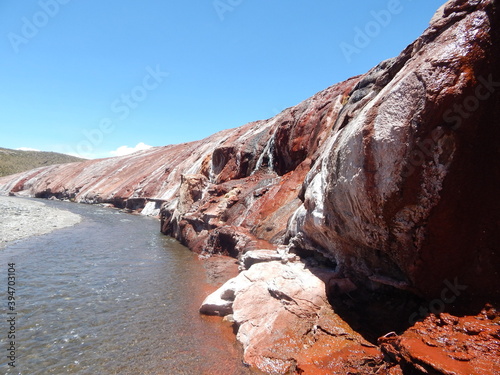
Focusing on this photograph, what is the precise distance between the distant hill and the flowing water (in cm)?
8226

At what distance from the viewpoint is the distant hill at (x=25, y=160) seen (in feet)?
261

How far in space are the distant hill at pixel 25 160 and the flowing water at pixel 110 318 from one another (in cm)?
8226

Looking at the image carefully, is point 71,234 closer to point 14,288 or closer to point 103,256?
point 103,256

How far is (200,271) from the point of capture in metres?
11.7

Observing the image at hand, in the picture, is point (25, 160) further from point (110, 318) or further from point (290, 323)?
Answer: point (290, 323)

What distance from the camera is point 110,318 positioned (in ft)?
24.5

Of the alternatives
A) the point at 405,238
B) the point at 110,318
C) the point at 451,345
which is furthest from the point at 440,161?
the point at 110,318

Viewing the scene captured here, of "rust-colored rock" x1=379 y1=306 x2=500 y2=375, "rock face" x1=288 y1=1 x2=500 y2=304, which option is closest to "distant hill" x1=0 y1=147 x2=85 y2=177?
"rock face" x1=288 y1=1 x2=500 y2=304

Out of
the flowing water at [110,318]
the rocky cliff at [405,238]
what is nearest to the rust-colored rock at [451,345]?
the rocky cliff at [405,238]

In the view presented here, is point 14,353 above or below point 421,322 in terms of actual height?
below

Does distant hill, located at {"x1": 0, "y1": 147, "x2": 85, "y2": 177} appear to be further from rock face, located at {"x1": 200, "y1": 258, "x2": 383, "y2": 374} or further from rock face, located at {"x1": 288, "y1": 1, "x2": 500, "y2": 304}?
rock face, located at {"x1": 288, "y1": 1, "x2": 500, "y2": 304}

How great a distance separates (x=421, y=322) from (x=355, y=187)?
248 cm

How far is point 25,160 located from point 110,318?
101m

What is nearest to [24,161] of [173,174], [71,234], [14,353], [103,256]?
[173,174]
